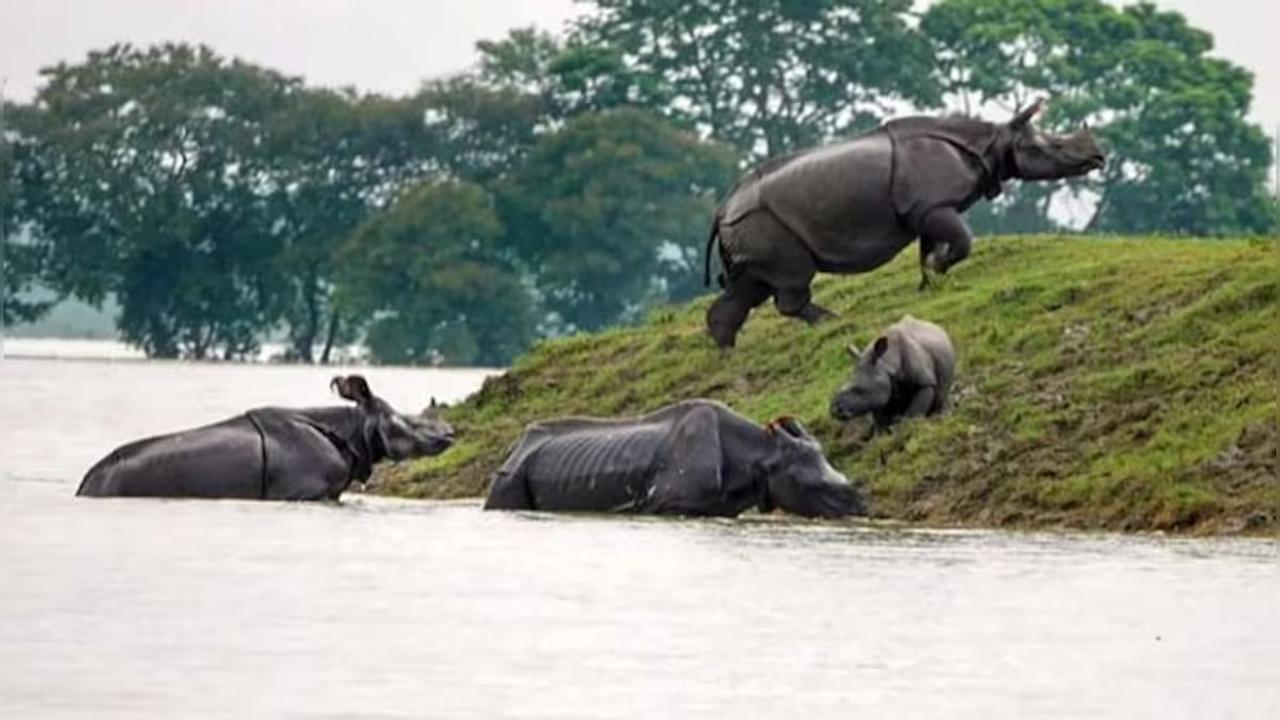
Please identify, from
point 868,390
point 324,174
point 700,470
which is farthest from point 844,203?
point 324,174

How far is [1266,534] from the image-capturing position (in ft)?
83.2

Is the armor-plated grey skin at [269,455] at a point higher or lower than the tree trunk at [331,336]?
higher

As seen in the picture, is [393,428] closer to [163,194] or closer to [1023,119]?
Result: [1023,119]

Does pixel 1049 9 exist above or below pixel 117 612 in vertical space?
above

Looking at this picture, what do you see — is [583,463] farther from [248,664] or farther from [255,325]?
[255,325]

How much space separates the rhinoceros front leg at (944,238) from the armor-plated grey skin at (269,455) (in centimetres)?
478

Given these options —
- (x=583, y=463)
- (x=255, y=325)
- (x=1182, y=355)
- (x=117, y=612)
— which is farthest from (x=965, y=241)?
(x=255, y=325)

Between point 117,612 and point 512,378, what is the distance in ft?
50.6

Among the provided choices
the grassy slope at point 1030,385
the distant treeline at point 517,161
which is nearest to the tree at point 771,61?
the distant treeline at point 517,161

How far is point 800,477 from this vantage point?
85.9ft

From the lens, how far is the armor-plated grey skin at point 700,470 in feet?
85.9

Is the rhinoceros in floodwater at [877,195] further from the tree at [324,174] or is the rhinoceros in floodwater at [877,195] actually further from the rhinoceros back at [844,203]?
the tree at [324,174]

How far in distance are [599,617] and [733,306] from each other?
13269 millimetres

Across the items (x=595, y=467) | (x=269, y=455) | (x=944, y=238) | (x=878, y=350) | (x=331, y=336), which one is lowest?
(x=331, y=336)
